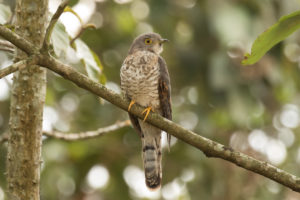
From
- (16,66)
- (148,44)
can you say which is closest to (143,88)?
(148,44)

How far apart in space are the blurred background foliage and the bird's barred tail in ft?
4.67

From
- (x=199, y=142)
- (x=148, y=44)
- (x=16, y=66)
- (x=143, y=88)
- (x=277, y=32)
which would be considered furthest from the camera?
(x=148, y=44)

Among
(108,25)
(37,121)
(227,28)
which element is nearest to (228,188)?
(227,28)

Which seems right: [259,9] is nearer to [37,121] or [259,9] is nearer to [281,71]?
[281,71]

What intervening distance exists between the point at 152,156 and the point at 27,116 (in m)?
1.67

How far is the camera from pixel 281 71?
A: 5805 mm

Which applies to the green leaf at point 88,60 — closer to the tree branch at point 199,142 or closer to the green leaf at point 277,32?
the tree branch at point 199,142

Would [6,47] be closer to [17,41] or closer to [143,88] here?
[17,41]

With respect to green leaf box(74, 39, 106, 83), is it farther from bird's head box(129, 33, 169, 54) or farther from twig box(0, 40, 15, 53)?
bird's head box(129, 33, 169, 54)

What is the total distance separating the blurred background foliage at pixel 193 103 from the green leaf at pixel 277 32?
272cm

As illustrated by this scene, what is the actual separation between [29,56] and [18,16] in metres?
0.43

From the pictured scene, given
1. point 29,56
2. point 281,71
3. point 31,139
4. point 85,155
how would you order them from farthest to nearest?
point 85,155 < point 281,71 < point 31,139 < point 29,56

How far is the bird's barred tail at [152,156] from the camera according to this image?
12.4 feet

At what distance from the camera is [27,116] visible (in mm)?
2455
